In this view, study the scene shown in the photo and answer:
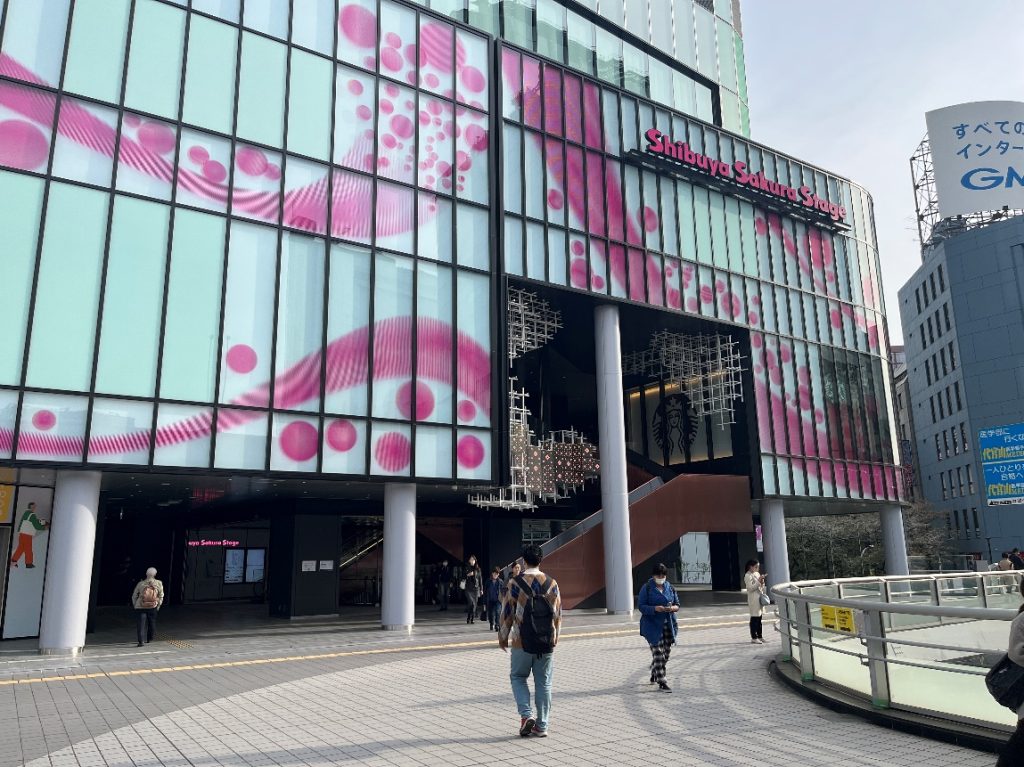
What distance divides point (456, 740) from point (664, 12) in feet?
131

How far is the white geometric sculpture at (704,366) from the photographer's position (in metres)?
32.0

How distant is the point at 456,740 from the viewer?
7.59 meters

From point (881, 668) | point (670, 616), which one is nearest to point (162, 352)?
point (670, 616)

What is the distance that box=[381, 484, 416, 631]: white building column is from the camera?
20203 mm

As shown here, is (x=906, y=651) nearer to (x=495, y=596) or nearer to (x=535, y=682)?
(x=535, y=682)

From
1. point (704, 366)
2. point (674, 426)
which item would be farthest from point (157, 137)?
point (674, 426)

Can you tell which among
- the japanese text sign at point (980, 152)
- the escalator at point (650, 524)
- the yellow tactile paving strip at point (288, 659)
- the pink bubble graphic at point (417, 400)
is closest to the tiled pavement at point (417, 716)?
the yellow tactile paving strip at point (288, 659)

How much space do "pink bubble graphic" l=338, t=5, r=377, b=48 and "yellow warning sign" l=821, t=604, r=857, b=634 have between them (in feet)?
64.3

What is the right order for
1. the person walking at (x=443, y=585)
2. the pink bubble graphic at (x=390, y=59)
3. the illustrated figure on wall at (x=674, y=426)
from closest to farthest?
the pink bubble graphic at (x=390, y=59)
the person walking at (x=443, y=585)
the illustrated figure on wall at (x=674, y=426)

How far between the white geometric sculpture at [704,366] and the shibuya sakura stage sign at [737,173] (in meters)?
6.48

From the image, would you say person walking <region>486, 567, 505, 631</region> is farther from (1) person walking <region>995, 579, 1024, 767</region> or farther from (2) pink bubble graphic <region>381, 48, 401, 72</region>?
(2) pink bubble graphic <region>381, 48, 401, 72</region>

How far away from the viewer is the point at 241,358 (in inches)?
729

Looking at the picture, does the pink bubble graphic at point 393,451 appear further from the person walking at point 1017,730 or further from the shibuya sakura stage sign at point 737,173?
the person walking at point 1017,730

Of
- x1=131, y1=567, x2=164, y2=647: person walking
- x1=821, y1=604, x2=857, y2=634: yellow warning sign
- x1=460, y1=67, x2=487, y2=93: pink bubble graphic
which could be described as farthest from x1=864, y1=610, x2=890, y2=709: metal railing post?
x1=460, y1=67, x2=487, y2=93: pink bubble graphic
